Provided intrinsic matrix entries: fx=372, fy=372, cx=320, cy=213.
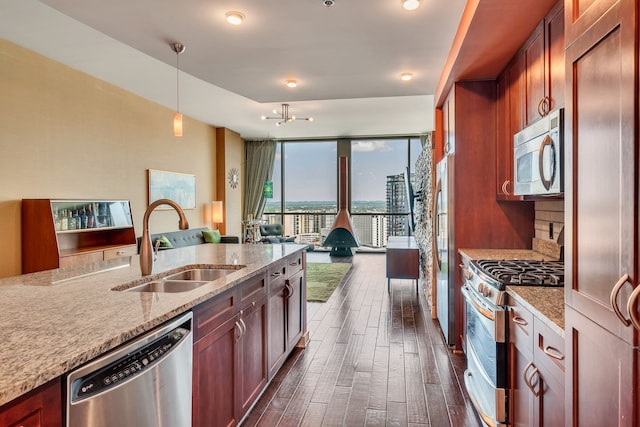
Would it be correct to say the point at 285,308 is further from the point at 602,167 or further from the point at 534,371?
the point at 602,167

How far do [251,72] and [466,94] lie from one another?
1942 millimetres

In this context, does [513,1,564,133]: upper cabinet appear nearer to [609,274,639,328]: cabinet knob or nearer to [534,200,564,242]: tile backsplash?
[534,200,564,242]: tile backsplash

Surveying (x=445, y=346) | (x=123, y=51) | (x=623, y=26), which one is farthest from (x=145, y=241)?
(x=123, y=51)


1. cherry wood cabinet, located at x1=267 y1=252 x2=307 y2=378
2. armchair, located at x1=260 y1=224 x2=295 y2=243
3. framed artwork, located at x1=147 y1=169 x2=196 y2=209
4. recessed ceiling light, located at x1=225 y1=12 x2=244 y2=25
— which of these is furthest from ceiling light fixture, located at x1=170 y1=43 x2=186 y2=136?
armchair, located at x1=260 y1=224 x2=295 y2=243

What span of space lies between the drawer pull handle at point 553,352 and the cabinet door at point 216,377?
1379 millimetres

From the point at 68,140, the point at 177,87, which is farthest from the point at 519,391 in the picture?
the point at 177,87

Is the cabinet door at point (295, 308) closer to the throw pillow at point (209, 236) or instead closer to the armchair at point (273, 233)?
the throw pillow at point (209, 236)

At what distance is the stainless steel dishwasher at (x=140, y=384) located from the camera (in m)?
1.00

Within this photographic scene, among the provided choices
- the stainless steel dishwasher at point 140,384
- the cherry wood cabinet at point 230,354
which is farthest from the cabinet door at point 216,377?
the stainless steel dishwasher at point 140,384

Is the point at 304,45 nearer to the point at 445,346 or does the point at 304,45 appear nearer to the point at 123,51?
the point at 123,51

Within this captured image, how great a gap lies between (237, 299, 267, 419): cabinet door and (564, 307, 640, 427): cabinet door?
57.9 inches

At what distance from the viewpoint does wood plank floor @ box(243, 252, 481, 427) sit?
2252 mm

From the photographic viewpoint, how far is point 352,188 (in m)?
9.48

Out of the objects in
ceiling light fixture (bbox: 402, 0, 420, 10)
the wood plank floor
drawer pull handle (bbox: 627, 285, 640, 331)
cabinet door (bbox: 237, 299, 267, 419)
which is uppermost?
ceiling light fixture (bbox: 402, 0, 420, 10)
